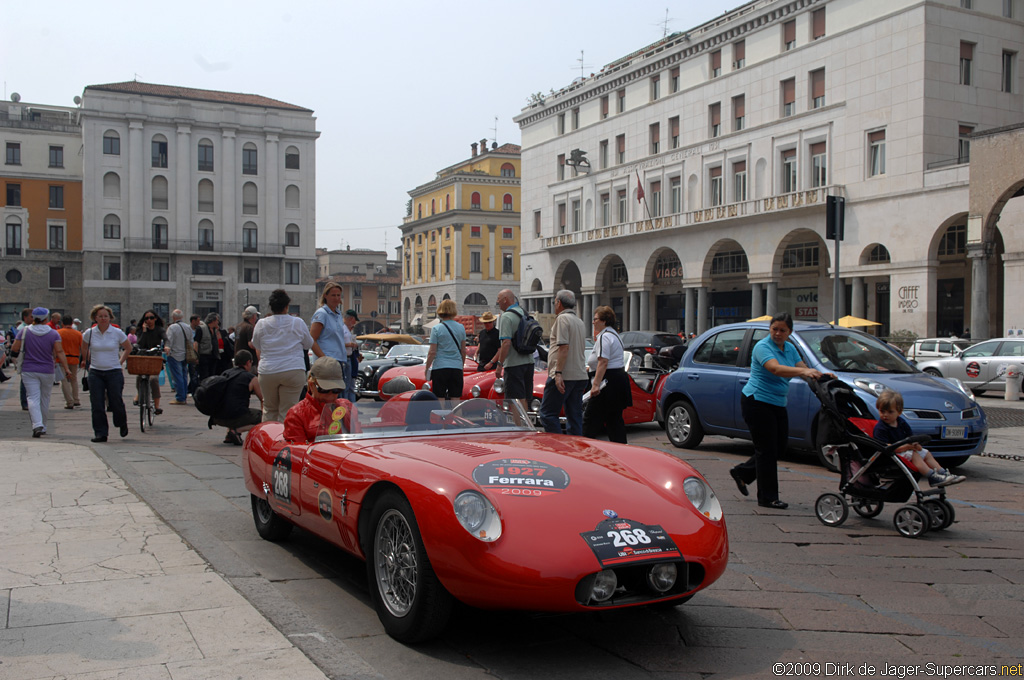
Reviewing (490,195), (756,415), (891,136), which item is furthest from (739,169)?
(490,195)

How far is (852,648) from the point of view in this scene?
397 centimetres

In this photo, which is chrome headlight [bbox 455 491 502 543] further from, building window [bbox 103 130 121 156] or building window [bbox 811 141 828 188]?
building window [bbox 103 130 121 156]

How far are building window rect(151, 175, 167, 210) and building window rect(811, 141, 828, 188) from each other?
2016 inches

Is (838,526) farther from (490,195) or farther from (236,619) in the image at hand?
(490,195)

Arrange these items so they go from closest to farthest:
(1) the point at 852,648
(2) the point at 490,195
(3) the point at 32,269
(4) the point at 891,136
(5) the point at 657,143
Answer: (1) the point at 852,648
(4) the point at 891,136
(5) the point at 657,143
(3) the point at 32,269
(2) the point at 490,195

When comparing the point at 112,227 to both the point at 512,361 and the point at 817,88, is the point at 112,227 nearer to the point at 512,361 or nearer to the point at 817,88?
the point at 817,88

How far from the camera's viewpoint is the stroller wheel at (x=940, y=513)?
20.6 ft

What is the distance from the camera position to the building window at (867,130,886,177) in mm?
35031

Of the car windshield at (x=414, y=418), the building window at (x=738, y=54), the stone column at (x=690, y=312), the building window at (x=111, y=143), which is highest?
the building window at (x=111, y=143)

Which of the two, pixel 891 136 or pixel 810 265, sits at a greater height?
pixel 891 136

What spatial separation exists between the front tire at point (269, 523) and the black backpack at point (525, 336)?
4.32 m

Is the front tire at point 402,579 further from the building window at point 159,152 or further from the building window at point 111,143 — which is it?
the building window at point 159,152

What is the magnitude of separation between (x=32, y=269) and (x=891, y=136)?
63.2 metres

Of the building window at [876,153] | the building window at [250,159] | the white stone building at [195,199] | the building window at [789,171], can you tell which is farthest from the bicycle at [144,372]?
the building window at [250,159]
